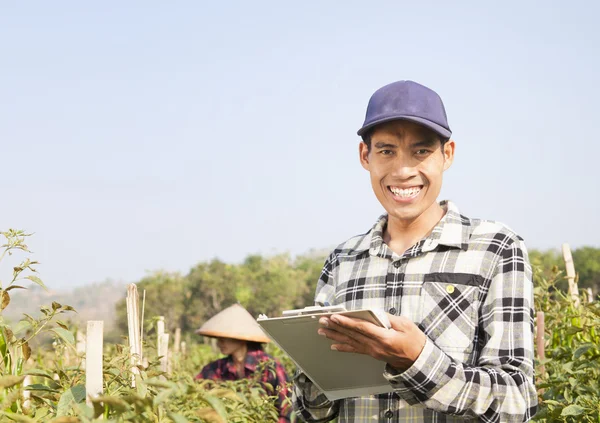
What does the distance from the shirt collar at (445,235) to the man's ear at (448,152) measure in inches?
4.2

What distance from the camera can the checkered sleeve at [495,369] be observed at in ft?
4.98

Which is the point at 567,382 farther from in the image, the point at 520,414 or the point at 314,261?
the point at 314,261

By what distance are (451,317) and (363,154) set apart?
467mm

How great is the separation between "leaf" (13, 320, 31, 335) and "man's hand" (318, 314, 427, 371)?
63cm

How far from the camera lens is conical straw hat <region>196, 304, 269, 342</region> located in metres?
5.51

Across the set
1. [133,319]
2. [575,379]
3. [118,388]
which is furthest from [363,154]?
[575,379]

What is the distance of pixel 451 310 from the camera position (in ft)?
5.57

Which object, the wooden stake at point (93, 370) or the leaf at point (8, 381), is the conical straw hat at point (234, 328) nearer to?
the wooden stake at point (93, 370)

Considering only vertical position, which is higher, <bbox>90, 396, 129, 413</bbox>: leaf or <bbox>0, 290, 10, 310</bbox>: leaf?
<bbox>0, 290, 10, 310</bbox>: leaf

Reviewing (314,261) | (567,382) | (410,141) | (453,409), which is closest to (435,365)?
(453,409)

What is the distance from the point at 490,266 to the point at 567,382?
1466 mm

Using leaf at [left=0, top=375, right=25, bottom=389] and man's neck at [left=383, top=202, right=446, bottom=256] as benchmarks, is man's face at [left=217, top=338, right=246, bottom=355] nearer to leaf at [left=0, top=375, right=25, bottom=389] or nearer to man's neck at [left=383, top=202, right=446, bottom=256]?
man's neck at [left=383, top=202, right=446, bottom=256]

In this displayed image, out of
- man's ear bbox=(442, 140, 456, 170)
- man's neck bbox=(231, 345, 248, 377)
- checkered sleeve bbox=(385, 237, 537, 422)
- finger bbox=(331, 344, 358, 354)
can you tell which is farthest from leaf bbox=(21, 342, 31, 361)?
man's neck bbox=(231, 345, 248, 377)

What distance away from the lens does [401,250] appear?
6.10 ft
